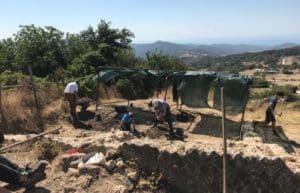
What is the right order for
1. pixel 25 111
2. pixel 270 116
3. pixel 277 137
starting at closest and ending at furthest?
pixel 277 137
pixel 25 111
pixel 270 116

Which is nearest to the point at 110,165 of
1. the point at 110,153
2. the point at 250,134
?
the point at 110,153

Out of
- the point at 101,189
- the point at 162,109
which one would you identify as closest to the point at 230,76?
the point at 162,109

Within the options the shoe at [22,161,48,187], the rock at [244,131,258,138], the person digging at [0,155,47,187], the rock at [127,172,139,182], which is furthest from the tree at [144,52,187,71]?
the person digging at [0,155,47,187]

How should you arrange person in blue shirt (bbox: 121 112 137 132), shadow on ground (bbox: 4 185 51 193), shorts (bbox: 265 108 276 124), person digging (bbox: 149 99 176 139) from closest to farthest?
shadow on ground (bbox: 4 185 51 193)
person digging (bbox: 149 99 176 139)
person in blue shirt (bbox: 121 112 137 132)
shorts (bbox: 265 108 276 124)

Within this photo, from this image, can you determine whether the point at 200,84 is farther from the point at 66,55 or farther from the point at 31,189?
the point at 66,55

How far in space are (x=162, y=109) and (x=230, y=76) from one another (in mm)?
3299

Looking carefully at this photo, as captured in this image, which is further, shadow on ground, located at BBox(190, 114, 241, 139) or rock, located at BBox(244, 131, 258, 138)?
shadow on ground, located at BBox(190, 114, 241, 139)

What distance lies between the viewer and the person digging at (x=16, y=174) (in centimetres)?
901

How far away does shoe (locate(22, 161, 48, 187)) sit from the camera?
9234 millimetres

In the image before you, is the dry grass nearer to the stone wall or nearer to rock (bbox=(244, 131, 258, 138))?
the stone wall

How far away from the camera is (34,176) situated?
373 inches

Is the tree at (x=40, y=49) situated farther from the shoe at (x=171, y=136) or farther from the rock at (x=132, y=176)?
the rock at (x=132, y=176)

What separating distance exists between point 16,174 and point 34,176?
1.61 feet

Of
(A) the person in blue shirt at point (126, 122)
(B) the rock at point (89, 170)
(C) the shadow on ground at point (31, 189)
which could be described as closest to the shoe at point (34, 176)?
(C) the shadow on ground at point (31, 189)
